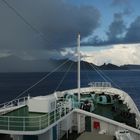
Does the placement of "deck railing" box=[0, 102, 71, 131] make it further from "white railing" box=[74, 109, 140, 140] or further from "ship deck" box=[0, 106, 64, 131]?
"white railing" box=[74, 109, 140, 140]

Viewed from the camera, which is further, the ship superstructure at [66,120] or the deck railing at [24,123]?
the ship superstructure at [66,120]

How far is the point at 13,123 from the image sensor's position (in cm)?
1741

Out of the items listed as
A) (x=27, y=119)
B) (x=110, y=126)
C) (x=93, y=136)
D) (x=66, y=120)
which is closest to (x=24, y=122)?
(x=27, y=119)

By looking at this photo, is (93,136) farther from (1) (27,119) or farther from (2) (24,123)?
(2) (24,123)

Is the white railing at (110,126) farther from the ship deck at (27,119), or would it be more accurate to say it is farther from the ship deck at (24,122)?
the ship deck at (24,122)

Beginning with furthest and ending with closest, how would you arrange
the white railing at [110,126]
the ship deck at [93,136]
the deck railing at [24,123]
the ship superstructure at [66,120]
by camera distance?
the white railing at [110,126] → the ship deck at [93,136] → the ship superstructure at [66,120] → the deck railing at [24,123]

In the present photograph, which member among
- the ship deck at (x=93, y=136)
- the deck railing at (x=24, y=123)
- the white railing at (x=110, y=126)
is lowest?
the ship deck at (x=93, y=136)

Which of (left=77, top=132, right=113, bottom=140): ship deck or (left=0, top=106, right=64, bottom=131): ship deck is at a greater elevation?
(left=0, top=106, right=64, bottom=131): ship deck

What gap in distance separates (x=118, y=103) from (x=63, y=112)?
474 inches

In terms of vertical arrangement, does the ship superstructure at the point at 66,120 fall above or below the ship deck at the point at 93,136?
above

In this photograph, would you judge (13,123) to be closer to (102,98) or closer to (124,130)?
(124,130)

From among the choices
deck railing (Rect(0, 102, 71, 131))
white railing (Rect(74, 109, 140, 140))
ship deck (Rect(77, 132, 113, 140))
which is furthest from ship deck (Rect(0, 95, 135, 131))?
ship deck (Rect(77, 132, 113, 140))

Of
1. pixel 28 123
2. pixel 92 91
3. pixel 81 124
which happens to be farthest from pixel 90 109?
pixel 92 91

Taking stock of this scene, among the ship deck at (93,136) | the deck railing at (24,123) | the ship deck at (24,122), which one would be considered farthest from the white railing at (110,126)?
the deck railing at (24,123)
